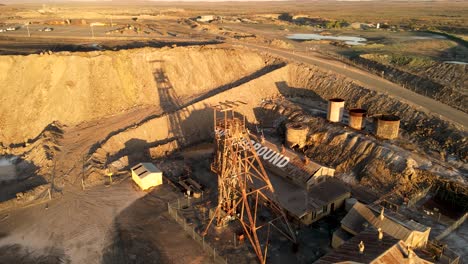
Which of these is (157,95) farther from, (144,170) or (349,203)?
(349,203)

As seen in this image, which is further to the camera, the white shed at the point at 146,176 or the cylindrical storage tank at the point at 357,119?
the cylindrical storage tank at the point at 357,119

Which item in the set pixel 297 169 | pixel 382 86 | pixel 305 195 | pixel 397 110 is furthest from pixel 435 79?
pixel 305 195

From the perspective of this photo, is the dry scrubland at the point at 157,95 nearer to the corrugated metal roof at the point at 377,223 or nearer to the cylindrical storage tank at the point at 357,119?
the cylindrical storage tank at the point at 357,119

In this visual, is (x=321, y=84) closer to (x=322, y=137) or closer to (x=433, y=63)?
(x=322, y=137)

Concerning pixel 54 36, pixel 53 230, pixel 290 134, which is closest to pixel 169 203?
pixel 53 230

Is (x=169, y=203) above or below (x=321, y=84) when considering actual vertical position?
below

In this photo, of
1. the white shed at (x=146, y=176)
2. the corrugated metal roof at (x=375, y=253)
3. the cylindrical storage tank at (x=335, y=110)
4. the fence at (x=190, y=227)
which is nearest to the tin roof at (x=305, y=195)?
the fence at (x=190, y=227)
